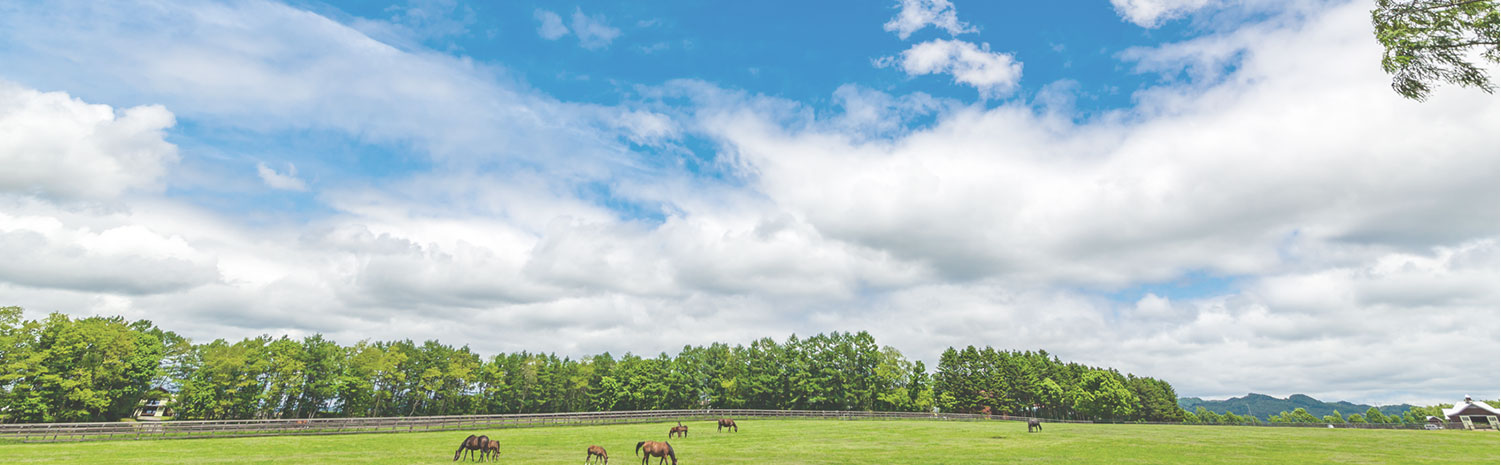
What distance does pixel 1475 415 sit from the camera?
68000 millimetres

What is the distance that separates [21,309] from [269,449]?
1793 inches

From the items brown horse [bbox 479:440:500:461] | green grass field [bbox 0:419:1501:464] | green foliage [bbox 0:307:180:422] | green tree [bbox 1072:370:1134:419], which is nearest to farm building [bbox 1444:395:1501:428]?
green tree [bbox 1072:370:1134:419]

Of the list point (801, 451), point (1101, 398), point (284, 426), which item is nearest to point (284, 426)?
point (284, 426)

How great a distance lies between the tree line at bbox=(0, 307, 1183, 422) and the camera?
53656 millimetres

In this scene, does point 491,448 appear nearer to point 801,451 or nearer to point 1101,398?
point 801,451

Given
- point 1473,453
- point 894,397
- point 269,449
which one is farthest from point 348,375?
point 1473,453

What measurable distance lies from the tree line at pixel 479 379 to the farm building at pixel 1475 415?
32.7 metres

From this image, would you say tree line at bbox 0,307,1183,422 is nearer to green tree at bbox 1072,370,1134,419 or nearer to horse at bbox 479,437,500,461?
green tree at bbox 1072,370,1134,419

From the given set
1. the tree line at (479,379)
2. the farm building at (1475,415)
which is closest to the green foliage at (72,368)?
the tree line at (479,379)

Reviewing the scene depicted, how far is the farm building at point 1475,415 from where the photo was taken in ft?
196

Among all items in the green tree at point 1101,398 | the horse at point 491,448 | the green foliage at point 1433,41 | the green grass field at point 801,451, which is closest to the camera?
the green foliage at point 1433,41

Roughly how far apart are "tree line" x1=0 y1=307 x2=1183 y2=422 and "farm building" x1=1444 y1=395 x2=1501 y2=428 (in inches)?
1287

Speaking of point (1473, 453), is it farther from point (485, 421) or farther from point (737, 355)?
point (737, 355)

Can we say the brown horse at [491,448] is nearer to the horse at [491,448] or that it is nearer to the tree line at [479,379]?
the horse at [491,448]
